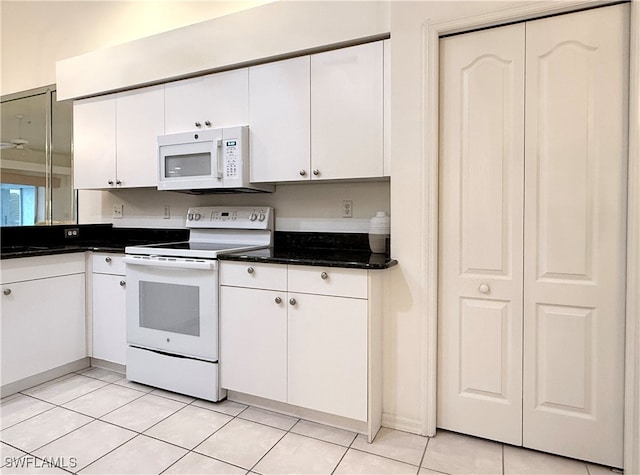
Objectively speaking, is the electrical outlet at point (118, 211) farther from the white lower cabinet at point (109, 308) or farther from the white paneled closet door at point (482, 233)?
the white paneled closet door at point (482, 233)

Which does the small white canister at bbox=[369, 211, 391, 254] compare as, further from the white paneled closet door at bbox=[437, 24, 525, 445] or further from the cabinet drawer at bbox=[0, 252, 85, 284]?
the cabinet drawer at bbox=[0, 252, 85, 284]

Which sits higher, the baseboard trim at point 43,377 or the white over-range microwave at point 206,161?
the white over-range microwave at point 206,161

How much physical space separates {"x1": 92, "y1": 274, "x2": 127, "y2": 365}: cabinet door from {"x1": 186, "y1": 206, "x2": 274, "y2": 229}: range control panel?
0.66m

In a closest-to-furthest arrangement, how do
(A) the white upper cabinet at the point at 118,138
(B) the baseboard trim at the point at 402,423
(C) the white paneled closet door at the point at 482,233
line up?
(C) the white paneled closet door at the point at 482,233, (B) the baseboard trim at the point at 402,423, (A) the white upper cabinet at the point at 118,138

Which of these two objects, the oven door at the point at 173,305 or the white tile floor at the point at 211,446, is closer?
the white tile floor at the point at 211,446

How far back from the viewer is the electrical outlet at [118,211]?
3461mm

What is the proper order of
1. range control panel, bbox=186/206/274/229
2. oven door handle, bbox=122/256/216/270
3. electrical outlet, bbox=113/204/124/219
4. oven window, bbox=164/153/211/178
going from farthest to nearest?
electrical outlet, bbox=113/204/124/219 → range control panel, bbox=186/206/274/229 → oven window, bbox=164/153/211/178 → oven door handle, bbox=122/256/216/270

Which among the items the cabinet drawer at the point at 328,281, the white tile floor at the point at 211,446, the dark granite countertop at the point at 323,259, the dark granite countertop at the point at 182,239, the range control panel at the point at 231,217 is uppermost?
the range control panel at the point at 231,217

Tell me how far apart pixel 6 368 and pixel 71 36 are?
9.71 feet

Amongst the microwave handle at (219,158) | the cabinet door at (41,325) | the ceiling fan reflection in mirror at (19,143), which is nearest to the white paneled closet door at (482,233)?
the microwave handle at (219,158)

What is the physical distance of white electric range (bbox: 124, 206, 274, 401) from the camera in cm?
223

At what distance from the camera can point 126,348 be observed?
2590 mm

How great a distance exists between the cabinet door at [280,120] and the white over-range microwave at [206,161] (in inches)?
3.1

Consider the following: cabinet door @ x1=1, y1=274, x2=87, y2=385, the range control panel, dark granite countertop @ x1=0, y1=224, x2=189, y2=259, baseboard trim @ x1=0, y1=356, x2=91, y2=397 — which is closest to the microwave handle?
the range control panel
